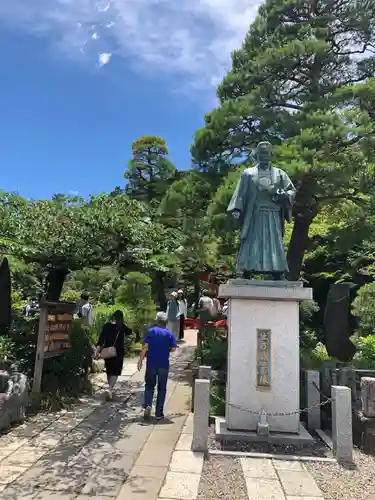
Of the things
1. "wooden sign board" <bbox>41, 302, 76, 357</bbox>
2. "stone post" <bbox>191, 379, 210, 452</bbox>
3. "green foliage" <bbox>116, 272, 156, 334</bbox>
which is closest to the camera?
"stone post" <bbox>191, 379, 210, 452</bbox>

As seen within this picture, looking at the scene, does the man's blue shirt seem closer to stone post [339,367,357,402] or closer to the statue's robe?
the statue's robe

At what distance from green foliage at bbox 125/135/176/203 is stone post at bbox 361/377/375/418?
27.7m

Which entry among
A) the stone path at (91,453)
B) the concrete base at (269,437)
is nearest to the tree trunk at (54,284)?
the stone path at (91,453)

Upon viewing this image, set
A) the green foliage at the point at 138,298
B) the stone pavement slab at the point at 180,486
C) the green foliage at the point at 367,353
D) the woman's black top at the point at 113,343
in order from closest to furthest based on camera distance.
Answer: the stone pavement slab at the point at 180,486 < the woman's black top at the point at 113,343 < the green foliage at the point at 367,353 < the green foliage at the point at 138,298

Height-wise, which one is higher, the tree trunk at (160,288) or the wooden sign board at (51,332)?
the tree trunk at (160,288)

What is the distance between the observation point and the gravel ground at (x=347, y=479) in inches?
177

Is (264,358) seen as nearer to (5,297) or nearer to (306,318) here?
(5,297)

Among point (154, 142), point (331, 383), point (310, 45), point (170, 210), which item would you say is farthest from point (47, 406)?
point (154, 142)

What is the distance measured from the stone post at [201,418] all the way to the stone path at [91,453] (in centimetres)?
36

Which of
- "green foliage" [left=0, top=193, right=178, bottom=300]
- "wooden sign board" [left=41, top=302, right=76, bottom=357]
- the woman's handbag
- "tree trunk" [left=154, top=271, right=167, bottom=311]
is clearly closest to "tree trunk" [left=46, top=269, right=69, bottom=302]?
"green foliage" [left=0, top=193, right=178, bottom=300]

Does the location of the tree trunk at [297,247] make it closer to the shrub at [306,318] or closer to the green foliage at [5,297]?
the shrub at [306,318]

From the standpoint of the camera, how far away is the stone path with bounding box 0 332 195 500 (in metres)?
4.44

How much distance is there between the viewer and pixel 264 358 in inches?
249

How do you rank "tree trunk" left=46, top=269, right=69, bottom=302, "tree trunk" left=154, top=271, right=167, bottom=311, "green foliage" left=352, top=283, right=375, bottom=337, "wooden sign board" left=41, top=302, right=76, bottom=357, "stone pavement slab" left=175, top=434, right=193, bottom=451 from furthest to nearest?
"tree trunk" left=154, top=271, right=167, bottom=311 → "green foliage" left=352, top=283, right=375, bottom=337 → "tree trunk" left=46, top=269, right=69, bottom=302 → "wooden sign board" left=41, top=302, right=76, bottom=357 → "stone pavement slab" left=175, top=434, right=193, bottom=451
